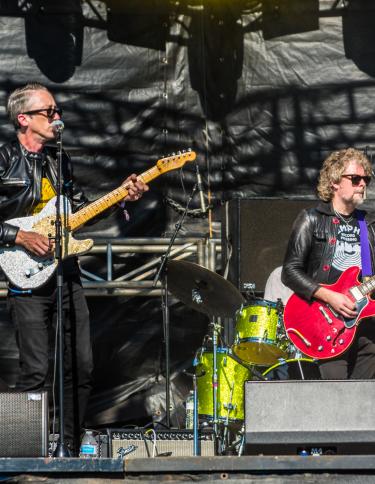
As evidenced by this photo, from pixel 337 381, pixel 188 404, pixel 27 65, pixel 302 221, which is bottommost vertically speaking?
pixel 188 404

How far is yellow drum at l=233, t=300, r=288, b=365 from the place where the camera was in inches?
259

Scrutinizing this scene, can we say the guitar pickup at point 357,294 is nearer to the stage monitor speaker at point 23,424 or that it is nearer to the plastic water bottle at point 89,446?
the plastic water bottle at point 89,446

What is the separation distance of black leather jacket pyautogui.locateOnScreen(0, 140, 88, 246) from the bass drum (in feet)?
5.74

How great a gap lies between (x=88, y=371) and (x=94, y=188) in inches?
93.9

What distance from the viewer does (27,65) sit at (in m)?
8.23


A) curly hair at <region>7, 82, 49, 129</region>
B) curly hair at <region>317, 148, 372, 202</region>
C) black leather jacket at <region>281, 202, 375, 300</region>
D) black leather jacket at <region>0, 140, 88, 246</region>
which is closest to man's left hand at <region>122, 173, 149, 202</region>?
black leather jacket at <region>0, 140, 88, 246</region>

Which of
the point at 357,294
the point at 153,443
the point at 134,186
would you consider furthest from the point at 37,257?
the point at 357,294

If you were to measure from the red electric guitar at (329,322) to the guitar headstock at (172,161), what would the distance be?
1075 millimetres

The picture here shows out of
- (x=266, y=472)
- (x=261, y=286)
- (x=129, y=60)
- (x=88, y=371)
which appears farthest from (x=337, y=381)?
(x=129, y=60)

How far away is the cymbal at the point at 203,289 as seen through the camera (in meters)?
6.45

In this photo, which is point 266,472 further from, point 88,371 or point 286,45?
point 286,45

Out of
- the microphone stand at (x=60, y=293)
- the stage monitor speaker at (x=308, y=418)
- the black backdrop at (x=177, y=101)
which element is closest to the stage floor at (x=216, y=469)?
the stage monitor speaker at (x=308, y=418)

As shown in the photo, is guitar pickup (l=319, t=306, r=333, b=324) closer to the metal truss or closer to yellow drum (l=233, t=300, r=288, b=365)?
yellow drum (l=233, t=300, r=288, b=365)

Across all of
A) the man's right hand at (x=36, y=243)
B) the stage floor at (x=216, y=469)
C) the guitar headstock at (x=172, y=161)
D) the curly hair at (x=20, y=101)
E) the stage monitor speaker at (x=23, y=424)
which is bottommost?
the stage floor at (x=216, y=469)
